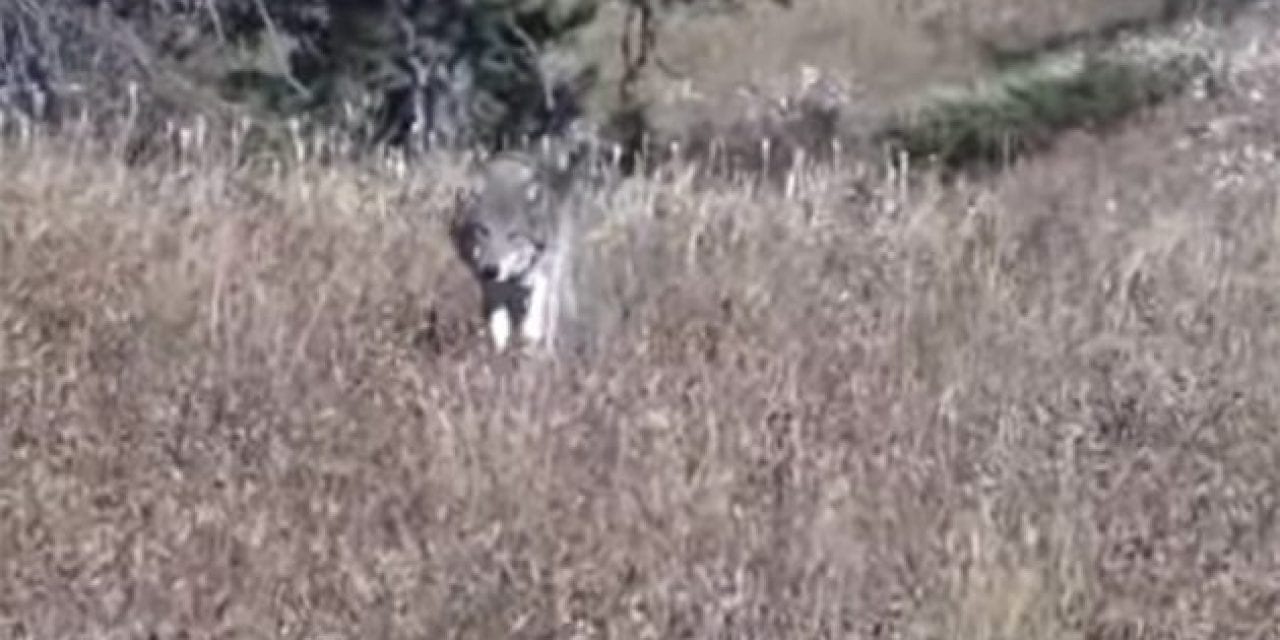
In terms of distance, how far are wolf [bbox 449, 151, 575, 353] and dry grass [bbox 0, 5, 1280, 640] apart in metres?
0.10

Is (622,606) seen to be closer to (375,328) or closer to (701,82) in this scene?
(375,328)

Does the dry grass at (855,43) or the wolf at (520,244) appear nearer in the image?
the wolf at (520,244)

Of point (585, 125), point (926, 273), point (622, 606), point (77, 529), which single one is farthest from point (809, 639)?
point (585, 125)

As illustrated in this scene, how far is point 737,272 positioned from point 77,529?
3.09 metres

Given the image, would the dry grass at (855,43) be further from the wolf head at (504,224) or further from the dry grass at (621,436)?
the dry grass at (621,436)

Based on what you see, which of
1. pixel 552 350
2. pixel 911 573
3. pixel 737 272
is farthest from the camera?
pixel 737 272

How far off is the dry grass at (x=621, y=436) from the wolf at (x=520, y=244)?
97 mm

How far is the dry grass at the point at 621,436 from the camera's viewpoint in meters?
4.67

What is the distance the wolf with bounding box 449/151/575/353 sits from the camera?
23.3ft

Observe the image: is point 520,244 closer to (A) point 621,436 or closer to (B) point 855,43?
(A) point 621,436

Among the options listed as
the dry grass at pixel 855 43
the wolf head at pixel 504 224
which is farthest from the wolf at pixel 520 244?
the dry grass at pixel 855 43

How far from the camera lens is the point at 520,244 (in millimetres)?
7547

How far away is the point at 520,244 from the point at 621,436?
2.11 metres

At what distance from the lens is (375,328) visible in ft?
21.6
